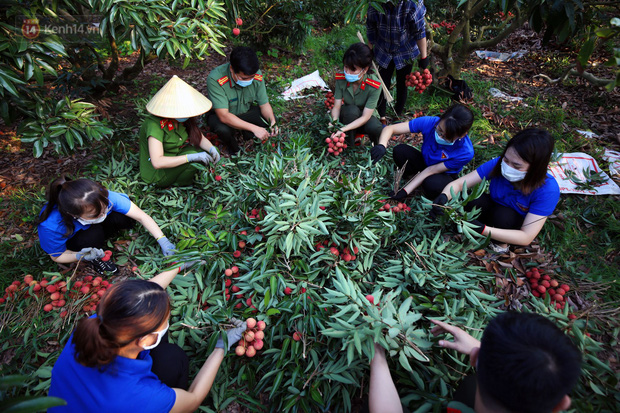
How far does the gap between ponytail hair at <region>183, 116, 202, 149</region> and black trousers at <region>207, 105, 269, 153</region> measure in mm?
356

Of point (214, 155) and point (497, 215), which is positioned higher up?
point (497, 215)

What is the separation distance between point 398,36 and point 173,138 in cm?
250

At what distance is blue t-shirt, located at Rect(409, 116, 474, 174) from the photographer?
2605 millimetres

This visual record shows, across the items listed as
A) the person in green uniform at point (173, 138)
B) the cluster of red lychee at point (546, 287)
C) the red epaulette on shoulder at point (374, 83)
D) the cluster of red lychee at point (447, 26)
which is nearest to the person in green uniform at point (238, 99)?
the person in green uniform at point (173, 138)

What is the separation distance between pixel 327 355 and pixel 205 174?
6.17 ft

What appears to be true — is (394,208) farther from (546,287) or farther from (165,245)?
(165,245)

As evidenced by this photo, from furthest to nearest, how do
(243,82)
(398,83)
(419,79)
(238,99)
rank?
1. (398,83)
2. (419,79)
3. (238,99)
4. (243,82)

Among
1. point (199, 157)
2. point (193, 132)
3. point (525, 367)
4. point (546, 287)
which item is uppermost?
point (525, 367)

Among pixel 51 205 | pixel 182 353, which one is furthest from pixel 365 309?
pixel 51 205

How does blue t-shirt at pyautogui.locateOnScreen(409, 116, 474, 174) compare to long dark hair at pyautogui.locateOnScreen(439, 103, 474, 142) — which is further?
blue t-shirt at pyautogui.locateOnScreen(409, 116, 474, 174)

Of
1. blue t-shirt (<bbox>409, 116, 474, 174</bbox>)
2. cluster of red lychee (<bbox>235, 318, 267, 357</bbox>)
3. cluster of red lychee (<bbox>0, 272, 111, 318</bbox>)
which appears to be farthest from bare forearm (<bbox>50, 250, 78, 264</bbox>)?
blue t-shirt (<bbox>409, 116, 474, 174</bbox>)

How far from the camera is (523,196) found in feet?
7.29

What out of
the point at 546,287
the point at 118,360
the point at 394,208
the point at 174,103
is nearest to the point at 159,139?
the point at 174,103

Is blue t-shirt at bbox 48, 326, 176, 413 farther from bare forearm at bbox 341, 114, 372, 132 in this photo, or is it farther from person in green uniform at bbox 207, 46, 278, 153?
bare forearm at bbox 341, 114, 372, 132
